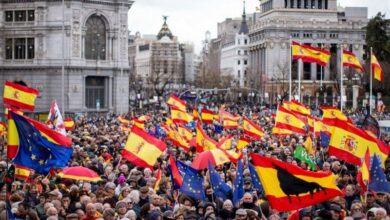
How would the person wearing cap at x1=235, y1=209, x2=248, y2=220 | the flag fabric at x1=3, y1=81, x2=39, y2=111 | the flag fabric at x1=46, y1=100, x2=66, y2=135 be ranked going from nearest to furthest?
the person wearing cap at x1=235, y1=209, x2=248, y2=220 → the flag fabric at x1=46, y1=100, x2=66, y2=135 → the flag fabric at x1=3, y1=81, x2=39, y2=111

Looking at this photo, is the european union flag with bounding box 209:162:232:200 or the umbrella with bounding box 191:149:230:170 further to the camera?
the umbrella with bounding box 191:149:230:170

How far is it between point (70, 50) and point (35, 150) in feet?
185

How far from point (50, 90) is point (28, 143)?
57061mm

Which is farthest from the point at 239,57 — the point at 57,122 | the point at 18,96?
the point at 57,122

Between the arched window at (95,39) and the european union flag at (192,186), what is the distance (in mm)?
58451

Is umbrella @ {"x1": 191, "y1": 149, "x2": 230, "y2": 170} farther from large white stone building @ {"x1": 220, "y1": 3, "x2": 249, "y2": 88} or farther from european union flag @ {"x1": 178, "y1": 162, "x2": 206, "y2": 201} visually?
large white stone building @ {"x1": 220, "y1": 3, "x2": 249, "y2": 88}

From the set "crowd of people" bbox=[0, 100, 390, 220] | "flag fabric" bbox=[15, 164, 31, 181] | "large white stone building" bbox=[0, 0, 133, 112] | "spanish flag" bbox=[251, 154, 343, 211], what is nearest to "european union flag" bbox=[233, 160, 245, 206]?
"crowd of people" bbox=[0, 100, 390, 220]

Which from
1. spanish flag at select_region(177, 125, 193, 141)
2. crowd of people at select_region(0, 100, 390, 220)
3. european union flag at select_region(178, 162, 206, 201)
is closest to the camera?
crowd of people at select_region(0, 100, 390, 220)

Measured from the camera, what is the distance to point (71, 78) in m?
73.6

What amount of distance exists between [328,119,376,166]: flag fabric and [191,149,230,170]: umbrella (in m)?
2.28

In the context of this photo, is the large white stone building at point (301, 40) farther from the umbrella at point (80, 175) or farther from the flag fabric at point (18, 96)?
the umbrella at point (80, 175)

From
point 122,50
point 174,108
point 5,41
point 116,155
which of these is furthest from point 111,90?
point 116,155

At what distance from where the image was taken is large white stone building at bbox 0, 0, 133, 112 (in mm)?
Answer: 73750

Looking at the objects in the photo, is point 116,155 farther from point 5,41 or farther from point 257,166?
point 5,41
